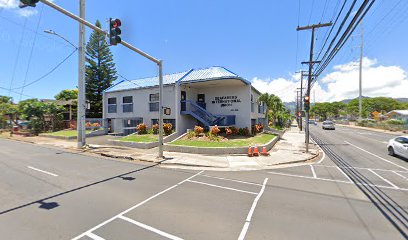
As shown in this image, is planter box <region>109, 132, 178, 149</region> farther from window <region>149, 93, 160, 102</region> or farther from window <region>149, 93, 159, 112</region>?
window <region>149, 93, 160, 102</region>

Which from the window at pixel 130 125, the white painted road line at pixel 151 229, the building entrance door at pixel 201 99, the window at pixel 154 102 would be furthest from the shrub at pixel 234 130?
the white painted road line at pixel 151 229

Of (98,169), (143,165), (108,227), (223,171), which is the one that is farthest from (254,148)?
(108,227)

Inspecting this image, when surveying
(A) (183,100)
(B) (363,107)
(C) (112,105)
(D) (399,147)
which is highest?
(B) (363,107)

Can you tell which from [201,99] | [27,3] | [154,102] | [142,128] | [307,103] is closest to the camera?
[27,3]

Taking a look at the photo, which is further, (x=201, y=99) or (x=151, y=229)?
(x=201, y=99)

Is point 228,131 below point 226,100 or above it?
below

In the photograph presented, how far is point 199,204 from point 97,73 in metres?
43.6

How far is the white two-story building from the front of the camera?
2036cm

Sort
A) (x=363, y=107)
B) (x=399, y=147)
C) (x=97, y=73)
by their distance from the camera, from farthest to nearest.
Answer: (x=363, y=107) < (x=97, y=73) < (x=399, y=147)

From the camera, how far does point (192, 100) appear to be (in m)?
22.7

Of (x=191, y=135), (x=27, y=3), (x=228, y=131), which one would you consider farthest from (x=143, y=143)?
(x=27, y=3)

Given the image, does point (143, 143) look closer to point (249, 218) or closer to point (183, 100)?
point (183, 100)

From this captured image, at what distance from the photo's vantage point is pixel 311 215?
212 inches

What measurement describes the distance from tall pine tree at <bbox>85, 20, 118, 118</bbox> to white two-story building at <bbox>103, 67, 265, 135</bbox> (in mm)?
19169
